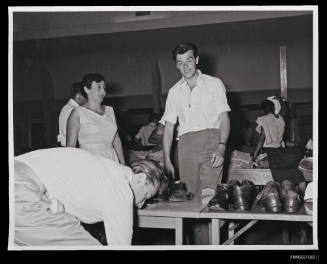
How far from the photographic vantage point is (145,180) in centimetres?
197

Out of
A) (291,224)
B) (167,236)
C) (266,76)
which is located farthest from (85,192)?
(266,76)

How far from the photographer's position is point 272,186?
7.36ft

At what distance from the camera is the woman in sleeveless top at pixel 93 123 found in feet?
9.68

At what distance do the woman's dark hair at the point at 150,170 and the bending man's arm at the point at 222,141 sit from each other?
63 centimetres

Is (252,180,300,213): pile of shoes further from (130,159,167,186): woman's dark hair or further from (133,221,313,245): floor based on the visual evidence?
(133,221,313,245): floor

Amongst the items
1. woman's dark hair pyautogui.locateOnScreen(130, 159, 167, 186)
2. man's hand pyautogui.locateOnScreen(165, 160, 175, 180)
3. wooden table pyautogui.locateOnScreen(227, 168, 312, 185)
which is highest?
woman's dark hair pyautogui.locateOnScreen(130, 159, 167, 186)

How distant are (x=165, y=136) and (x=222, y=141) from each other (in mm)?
461

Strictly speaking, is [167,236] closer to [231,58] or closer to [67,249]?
[67,249]

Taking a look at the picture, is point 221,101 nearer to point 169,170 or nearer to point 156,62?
point 169,170

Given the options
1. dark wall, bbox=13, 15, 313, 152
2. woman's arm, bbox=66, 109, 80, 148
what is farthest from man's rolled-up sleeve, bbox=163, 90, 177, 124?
dark wall, bbox=13, 15, 313, 152

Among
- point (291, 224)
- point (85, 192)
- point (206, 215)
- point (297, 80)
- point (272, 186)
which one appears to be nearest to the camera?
point (85, 192)

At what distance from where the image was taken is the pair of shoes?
2123 mm

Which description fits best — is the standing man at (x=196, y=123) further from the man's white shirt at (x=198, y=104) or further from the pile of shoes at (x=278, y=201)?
the pile of shoes at (x=278, y=201)

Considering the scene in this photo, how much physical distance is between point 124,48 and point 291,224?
3603mm
